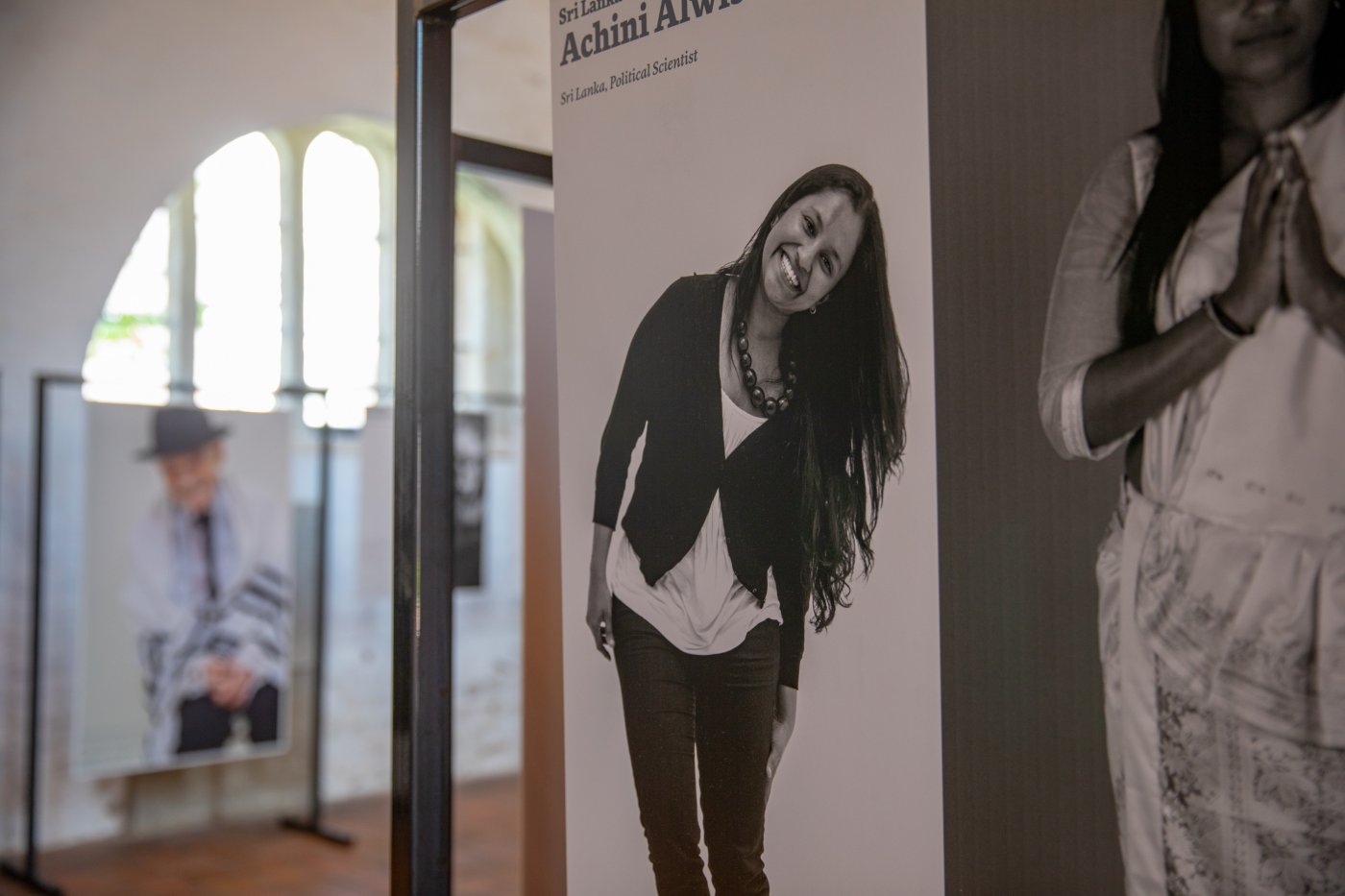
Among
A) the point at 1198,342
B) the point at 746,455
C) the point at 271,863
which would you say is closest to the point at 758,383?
the point at 746,455

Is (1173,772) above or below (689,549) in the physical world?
below

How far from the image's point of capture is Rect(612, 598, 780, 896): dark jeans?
1446 millimetres

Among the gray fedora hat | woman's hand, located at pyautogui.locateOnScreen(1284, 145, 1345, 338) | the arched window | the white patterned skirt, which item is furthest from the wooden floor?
woman's hand, located at pyautogui.locateOnScreen(1284, 145, 1345, 338)

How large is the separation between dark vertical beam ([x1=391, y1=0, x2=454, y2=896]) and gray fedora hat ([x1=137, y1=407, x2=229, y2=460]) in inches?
183

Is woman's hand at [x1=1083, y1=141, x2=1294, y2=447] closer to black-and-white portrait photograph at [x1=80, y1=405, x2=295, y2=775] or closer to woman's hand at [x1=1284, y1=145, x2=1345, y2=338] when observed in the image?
woman's hand at [x1=1284, y1=145, x2=1345, y2=338]

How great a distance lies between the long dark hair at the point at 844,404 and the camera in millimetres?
1296

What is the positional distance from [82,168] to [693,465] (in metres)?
Answer: 5.51

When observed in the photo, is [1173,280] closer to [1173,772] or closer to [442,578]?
[1173,772]

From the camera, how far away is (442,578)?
6.23 feet

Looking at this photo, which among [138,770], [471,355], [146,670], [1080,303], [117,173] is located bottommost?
[138,770]

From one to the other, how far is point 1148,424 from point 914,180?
0.37m

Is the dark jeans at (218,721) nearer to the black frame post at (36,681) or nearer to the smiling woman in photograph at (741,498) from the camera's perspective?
the black frame post at (36,681)

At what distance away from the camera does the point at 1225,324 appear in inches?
39.0

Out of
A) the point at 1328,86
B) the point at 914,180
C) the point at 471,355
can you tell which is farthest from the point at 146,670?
the point at 1328,86
